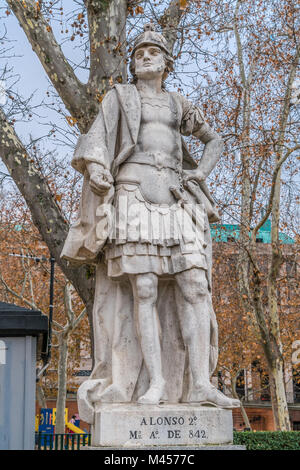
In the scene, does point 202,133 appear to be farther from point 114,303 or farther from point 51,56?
point 51,56

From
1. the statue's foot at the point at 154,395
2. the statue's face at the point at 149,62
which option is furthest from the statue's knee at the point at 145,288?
the statue's face at the point at 149,62

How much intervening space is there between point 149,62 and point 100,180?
1.37m

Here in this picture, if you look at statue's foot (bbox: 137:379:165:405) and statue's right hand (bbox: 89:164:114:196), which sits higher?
statue's right hand (bbox: 89:164:114:196)

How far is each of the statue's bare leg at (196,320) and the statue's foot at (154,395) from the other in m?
0.24

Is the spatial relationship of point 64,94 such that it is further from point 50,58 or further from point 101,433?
point 101,433

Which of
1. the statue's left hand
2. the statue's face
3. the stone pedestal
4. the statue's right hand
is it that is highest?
the statue's face

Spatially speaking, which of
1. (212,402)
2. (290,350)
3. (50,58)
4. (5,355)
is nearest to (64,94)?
(50,58)

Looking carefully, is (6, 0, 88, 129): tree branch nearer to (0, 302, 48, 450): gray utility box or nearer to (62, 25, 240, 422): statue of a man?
(0, 302, 48, 450): gray utility box

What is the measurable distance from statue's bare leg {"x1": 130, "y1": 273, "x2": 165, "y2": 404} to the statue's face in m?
1.91

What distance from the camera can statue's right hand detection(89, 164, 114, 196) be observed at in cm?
502

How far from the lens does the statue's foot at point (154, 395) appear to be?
4691 mm

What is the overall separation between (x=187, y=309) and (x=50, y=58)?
285 inches

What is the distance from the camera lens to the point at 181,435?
15.1 ft

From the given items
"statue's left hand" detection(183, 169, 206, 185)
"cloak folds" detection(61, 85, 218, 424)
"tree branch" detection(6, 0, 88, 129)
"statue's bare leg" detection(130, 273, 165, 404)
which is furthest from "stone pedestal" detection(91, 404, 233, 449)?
"tree branch" detection(6, 0, 88, 129)
